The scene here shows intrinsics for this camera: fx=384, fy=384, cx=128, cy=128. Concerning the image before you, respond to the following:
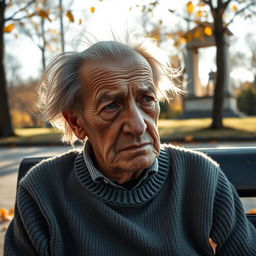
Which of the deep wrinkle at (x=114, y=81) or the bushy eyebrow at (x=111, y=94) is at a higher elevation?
the deep wrinkle at (x=114, y=81)

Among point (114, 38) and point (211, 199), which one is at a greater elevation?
point (114, 38)

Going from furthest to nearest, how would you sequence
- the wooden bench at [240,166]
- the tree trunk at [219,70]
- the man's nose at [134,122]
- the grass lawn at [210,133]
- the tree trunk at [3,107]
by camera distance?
the tree trunk at [3,107]
the tree trunk at [219,70]
the grass lawn at [210,133]
the wooden bench at [240,166]
the man's nose at [134,122]

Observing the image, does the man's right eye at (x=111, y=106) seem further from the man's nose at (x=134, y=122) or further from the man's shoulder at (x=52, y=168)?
the man's shoulder at (x=52, y=168)

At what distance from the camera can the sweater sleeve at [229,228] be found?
5.25 ft

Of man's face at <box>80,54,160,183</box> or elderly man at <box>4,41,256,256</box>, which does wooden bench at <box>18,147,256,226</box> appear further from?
man's face at <box>80,54,160,183</box>

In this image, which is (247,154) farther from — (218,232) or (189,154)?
(218,232)

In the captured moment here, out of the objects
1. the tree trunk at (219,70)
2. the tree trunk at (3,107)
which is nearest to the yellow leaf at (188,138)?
the tree trunk at (219,70)

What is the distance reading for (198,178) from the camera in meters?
1.68

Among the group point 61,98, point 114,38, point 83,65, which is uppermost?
point 114,38

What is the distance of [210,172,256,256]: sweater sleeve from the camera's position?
1.60 meters

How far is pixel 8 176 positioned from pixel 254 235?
5.60 m

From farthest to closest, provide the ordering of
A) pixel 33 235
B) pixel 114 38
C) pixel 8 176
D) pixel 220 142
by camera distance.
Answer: pixel 220 142
pixel 8 176
pixel 114 38
pixel 33 235

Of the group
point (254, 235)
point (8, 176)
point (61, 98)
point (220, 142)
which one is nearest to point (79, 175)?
point (61, 98)

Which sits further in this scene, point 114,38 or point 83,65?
point 114,38
